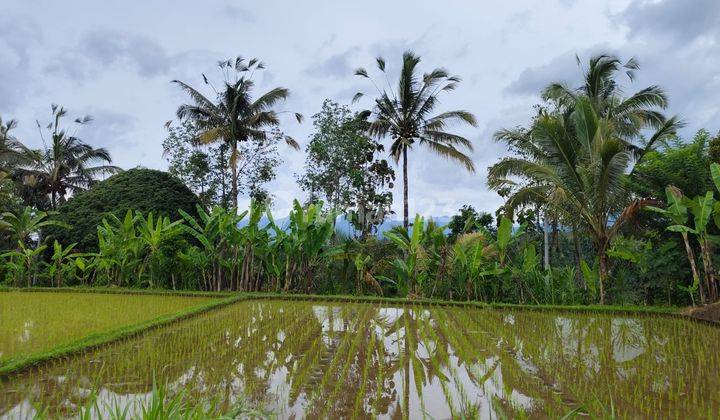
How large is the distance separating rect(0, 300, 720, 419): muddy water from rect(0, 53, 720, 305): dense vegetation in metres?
2.34

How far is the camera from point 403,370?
3965 mm

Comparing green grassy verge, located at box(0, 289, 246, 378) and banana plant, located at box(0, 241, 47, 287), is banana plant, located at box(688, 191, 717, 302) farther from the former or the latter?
banana plant, located at box(0, 241, 47, 287)

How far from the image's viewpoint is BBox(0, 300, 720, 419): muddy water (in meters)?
3.07

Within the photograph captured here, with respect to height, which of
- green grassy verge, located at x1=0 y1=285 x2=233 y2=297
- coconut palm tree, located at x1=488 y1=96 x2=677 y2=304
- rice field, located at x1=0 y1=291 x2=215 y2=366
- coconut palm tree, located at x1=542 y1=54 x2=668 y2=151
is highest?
coconut palm tree, located at x1=542 y1=54 x2=668 y2=151

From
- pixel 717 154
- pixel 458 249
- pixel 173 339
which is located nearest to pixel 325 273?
pixel 458 249

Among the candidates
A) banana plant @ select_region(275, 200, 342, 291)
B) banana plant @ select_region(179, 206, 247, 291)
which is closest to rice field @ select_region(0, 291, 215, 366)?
banana plant @ select_region(179, 206, 247, 291)

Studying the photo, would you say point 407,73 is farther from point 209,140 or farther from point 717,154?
point 717,154

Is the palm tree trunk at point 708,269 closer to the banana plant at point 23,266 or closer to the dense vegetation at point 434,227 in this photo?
the dense vegetation at point 434,227

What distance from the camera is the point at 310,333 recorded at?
5656mm

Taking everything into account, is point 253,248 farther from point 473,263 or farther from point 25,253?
point 25,253

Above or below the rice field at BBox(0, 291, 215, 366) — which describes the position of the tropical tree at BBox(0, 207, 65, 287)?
above

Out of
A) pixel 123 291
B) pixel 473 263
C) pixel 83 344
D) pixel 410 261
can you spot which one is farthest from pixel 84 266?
pixel 473 263

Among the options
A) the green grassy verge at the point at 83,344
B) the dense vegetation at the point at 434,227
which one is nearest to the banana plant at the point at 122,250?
the dense vegetation at the point at 434,227

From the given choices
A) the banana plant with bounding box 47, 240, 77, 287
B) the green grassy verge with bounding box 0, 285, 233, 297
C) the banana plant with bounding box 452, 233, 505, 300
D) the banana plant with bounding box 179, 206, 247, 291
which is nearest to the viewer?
the banana plant with bounding box 452, 233, 505, 300
